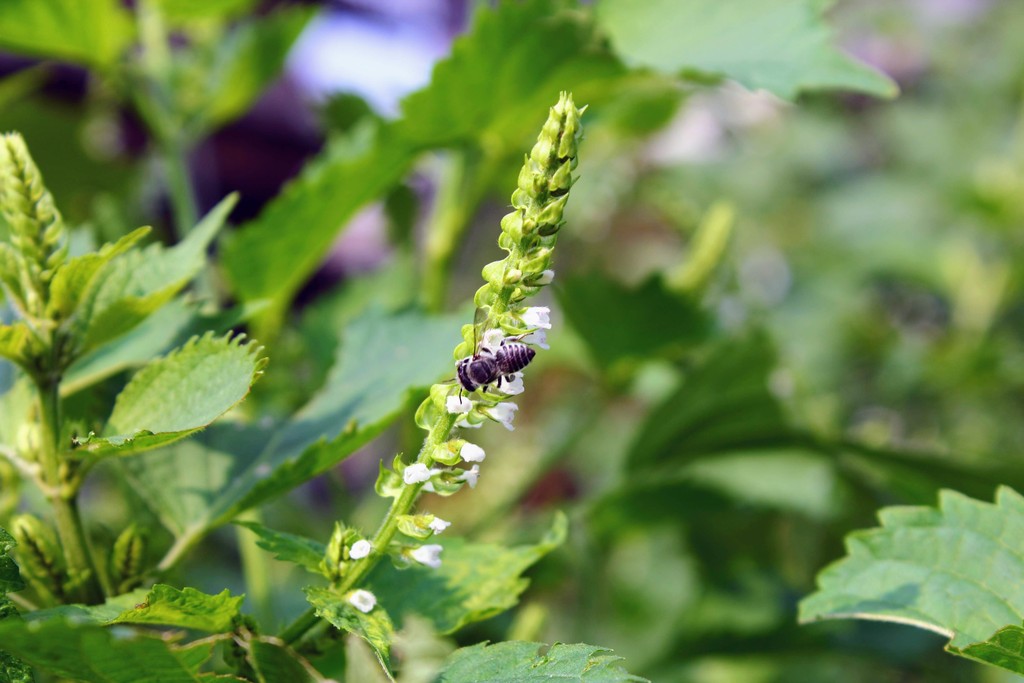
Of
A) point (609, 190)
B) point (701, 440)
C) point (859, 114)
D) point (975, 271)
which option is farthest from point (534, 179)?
point (859, 114)

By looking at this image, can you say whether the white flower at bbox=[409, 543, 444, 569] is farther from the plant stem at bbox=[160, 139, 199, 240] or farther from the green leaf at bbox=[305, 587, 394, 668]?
the plant stem at bbox=[160, 139, 199, 240]

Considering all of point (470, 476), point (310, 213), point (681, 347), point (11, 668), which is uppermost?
point (681, 347)

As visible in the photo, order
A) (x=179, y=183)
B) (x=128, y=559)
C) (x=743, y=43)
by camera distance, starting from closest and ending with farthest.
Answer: (x=128, y=559)
(x=743, y=43)
(x=179, y=183)

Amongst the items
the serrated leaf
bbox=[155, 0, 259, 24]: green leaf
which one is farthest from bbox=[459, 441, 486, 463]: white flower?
bbox=[155, 0, 259, 24]: green leaf

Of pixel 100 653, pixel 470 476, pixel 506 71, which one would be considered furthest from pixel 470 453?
pixel 506 71

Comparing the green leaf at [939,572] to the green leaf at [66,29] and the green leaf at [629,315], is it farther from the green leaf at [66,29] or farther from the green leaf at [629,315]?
the green leaf at [66,29]

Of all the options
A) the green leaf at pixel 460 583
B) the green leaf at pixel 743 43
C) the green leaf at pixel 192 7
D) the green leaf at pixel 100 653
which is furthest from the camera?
the green leaf at pixel 192 7

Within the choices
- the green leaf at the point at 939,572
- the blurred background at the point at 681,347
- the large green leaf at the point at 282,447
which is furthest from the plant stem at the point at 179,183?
the green leaf at the point at 939,572

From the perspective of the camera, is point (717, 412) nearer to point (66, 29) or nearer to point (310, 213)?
point (310, 213)
